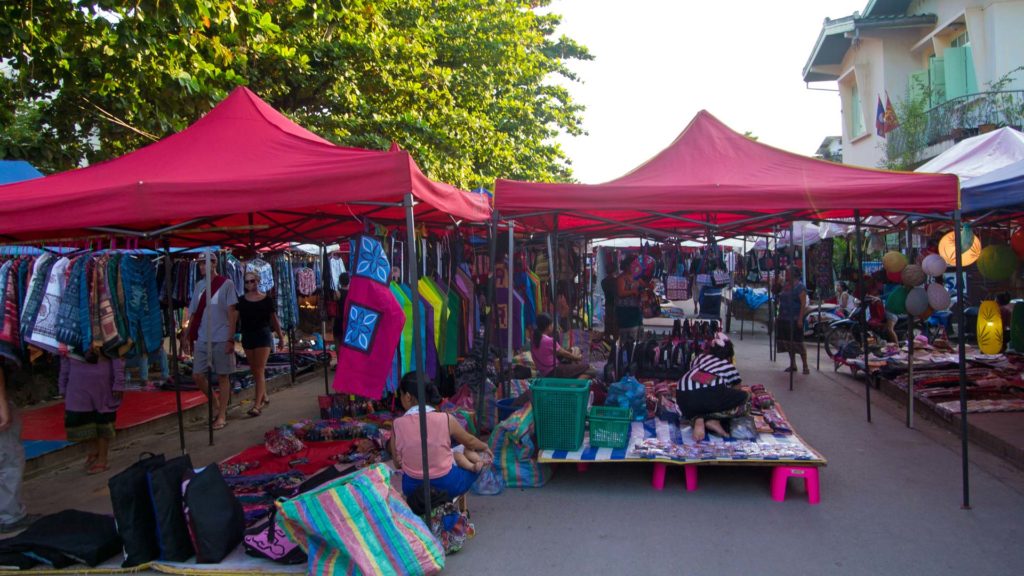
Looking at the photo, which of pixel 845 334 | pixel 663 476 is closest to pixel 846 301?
pixel 845 334

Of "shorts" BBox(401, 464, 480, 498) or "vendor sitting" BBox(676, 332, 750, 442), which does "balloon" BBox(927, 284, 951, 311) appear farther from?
"shorts" BBox(401, 464, 480, 498)

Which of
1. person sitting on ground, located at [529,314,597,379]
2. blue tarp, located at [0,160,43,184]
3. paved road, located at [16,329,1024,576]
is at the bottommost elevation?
paved road, located at [16,329,1024,576]

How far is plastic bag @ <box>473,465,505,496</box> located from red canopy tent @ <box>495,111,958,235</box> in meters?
2.31

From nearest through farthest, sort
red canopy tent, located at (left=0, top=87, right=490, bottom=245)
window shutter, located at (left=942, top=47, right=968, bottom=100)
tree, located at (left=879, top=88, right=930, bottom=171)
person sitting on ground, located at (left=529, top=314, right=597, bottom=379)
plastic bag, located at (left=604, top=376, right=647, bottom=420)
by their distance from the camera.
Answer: red canopy tent, located at (left=0, top=87, right=490, bottom=245) < plastic bag, located at (left=604, top=376, right=647, bottom=420) < person sitting on ground, located at (left=529, top=314, right=597, bottom=379) < tree, located at (left=879, top=88, right=930, bottom=171) < window shutter, located at (left=942, top=47, right=968, bottom=100)

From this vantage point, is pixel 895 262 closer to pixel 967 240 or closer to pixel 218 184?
pixel 967 240

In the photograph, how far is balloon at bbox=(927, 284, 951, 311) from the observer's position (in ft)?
23.2

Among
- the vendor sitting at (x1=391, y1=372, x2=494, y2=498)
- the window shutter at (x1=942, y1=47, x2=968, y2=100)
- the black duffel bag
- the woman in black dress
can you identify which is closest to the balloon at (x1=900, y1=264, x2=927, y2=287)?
the vendor sitting at (x1=391, y1=372, x2=494, y2=498)

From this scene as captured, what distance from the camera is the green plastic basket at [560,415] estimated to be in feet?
19.2

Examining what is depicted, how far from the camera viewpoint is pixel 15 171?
811 cm

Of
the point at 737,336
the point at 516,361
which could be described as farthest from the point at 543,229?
the point at 737,336

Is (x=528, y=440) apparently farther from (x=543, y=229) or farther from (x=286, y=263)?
(x=286, y=263)

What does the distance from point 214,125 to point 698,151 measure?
4.55 meters

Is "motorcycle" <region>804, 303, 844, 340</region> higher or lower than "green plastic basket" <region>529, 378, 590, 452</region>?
higher

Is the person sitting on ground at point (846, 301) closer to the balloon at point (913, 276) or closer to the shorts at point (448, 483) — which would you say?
the balloon at point (913, 276)
